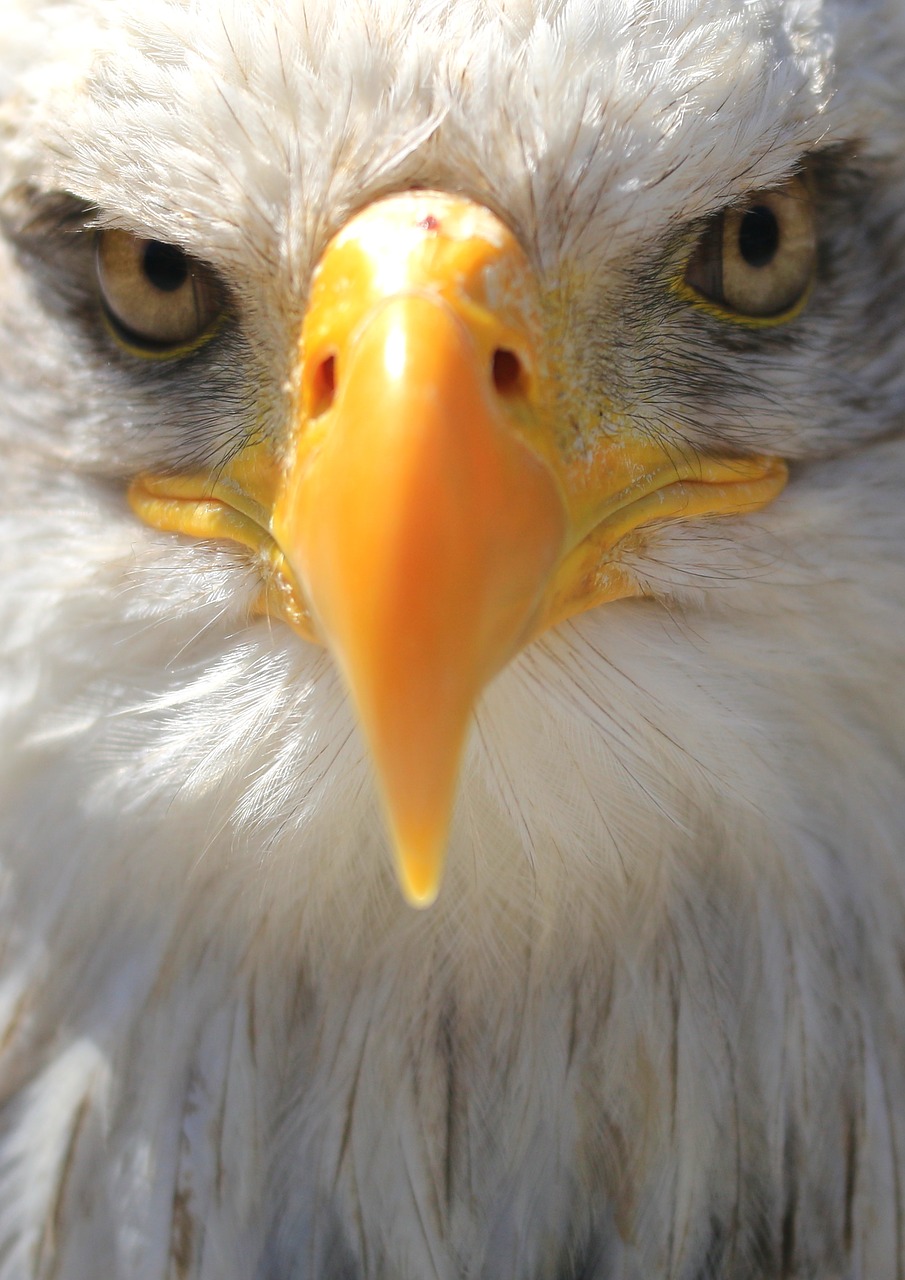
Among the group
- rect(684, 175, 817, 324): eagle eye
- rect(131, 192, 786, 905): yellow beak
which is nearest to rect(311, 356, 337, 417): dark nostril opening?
rect(131, 192, 786, 905): yellow beak

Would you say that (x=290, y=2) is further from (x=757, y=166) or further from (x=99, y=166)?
(x=757, y=166)

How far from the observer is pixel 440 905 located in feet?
4.54

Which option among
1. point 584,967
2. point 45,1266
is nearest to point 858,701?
point 584,967

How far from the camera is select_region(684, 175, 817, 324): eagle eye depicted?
1224mm

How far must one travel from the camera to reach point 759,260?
123cm

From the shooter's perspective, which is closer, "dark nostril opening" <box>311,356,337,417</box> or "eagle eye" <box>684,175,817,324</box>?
"dark nostril opening" <box>311,356,337,417</box>

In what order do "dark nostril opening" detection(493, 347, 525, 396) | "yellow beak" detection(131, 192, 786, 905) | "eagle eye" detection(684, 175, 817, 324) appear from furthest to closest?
"eagle eye" detection(684, 175, 817, 324) → "dark nostril opening" detection(493, 347, 525, 396) → "yellow beak" detection(131, 192, 786, 905)

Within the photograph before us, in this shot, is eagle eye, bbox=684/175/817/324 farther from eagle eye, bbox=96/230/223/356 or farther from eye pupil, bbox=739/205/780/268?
eagle eye, bbox=96/230/223/356

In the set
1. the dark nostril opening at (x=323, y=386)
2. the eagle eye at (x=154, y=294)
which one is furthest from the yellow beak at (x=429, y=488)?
the eagle eye at (x=154, y=294)

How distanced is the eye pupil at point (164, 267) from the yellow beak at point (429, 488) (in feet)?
0.62

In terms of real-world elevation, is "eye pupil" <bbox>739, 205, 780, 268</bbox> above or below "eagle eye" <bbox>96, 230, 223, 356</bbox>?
below

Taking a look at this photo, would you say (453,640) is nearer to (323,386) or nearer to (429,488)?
(429,488)

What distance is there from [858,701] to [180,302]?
739 mm

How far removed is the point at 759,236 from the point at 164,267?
55cm
